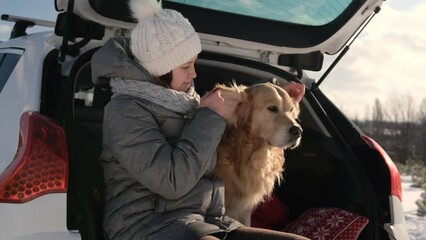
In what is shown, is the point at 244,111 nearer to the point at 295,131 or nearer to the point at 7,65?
the point at 295,131

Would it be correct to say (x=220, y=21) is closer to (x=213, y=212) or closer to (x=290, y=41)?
(x=290, y=41)

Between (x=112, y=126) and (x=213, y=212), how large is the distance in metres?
0.61

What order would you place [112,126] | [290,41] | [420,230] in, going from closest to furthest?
[112,126] → [290,41] → [420,230]

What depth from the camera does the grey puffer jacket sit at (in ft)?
7.16

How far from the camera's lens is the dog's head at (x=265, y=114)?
3102 millimetres

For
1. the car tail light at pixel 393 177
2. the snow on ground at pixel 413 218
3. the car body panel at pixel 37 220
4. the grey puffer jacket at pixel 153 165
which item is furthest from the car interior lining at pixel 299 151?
the snow on ground at pixel 413 218

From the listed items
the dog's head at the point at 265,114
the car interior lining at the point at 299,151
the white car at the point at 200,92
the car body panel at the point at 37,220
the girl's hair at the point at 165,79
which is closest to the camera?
the car body panel at the point at 37,220

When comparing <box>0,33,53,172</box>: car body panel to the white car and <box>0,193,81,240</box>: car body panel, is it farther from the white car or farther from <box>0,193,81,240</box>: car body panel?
<box>0,193,81,240</box>: car body panel

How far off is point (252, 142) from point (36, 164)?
4.60 feet

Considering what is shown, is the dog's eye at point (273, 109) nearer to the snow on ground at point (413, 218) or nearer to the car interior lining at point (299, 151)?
the car interior lining at point (299, 151)

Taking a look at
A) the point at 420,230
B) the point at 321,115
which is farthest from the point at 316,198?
the point at 420,230

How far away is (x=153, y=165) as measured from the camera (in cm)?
216

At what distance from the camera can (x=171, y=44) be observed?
243cm

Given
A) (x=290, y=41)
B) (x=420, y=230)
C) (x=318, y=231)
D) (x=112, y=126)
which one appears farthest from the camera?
(x=420, y=230)
